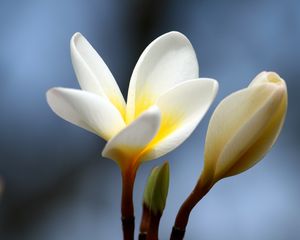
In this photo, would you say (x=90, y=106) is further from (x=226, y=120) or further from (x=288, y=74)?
(x=288, y=74)

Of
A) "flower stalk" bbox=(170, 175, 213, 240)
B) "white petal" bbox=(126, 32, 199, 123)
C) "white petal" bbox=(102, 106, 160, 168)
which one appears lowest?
"flower stalk" bbox=(170, 175, 213, 240)

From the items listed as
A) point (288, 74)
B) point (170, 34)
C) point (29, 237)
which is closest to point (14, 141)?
point (29, 237)

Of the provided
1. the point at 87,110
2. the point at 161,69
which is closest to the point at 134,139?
the point at 87,110

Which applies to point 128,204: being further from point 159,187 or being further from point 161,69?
point 161,69

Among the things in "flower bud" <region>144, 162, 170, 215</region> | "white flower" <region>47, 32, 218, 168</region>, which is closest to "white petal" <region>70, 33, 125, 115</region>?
"white flower" <region>47, 32, 218, 168</region>

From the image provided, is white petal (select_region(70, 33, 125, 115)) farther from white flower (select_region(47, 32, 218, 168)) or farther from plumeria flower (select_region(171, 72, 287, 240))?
plumeria flower (select_region(171, 72, 287, 240))
